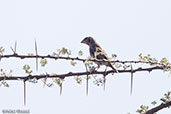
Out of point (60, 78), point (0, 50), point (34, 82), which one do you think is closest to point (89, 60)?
point (60, 78)

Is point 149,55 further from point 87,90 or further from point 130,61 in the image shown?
point 87,90

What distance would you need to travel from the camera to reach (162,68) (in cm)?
444

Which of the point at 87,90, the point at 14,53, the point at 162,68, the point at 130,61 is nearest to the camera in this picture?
the point at 87,90

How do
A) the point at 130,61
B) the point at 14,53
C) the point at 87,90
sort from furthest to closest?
the point at 130,61, the point at 14,53, the point at 87,90

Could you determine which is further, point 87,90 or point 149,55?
point 149,55

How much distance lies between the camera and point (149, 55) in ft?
15.9

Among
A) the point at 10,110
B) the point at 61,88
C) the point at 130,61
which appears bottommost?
the point at 10,110

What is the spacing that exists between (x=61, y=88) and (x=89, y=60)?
67 cm

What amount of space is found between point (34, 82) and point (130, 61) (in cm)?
163

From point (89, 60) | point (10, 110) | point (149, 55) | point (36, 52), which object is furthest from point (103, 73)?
point (10, 110)

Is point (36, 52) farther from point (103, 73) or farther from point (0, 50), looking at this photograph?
point (103, 73)

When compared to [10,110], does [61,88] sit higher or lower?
higher

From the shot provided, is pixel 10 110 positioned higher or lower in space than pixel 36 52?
lower

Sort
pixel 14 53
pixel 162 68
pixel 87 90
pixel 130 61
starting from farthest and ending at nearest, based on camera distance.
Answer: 1. pixel 130 61
2. pixel 162 68
3. pixel 14 53
4. pixel 87 90
